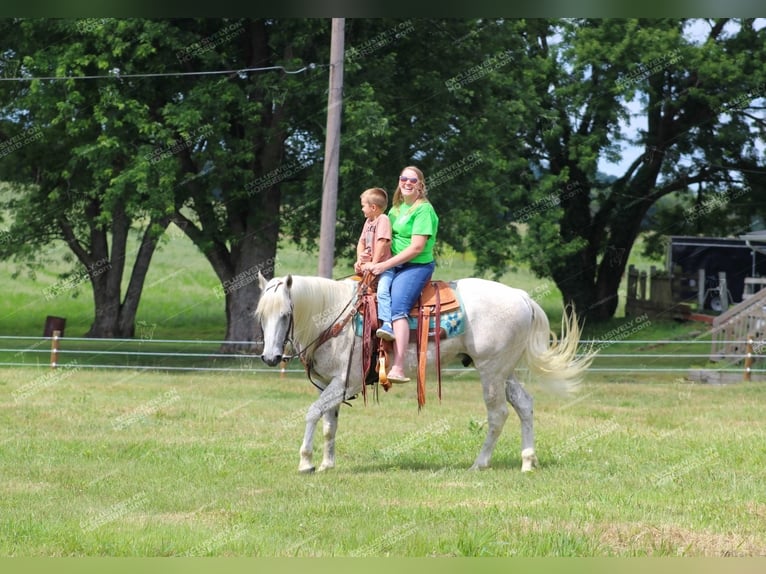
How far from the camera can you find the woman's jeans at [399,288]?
10695 mm

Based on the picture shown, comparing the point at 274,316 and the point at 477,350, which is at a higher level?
the point at 274,316

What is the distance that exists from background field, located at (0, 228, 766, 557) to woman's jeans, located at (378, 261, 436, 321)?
1.55 meters

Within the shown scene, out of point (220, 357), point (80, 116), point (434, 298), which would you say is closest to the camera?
point (434, 298)

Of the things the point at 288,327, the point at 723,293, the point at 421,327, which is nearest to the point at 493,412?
the point at 421,327

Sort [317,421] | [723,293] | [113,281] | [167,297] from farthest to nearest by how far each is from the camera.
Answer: [167,297] → [723,293] → [113,281] → [317,421]

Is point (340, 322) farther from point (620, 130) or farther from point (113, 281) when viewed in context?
point (620, 130)

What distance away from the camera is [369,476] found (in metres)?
10.5

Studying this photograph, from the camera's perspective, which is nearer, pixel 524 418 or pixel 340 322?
pixel 340 322

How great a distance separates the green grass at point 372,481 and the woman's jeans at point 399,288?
5.02 feet

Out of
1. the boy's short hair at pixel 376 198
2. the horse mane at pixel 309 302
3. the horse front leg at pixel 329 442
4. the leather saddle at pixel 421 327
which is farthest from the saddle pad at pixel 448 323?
the boy's short hair at pixel 376 198

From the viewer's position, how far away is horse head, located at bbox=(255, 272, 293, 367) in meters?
10.2

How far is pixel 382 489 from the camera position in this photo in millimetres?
9680

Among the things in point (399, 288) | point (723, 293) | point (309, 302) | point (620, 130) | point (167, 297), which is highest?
point (620, 130)

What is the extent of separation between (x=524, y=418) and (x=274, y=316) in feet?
9.19
